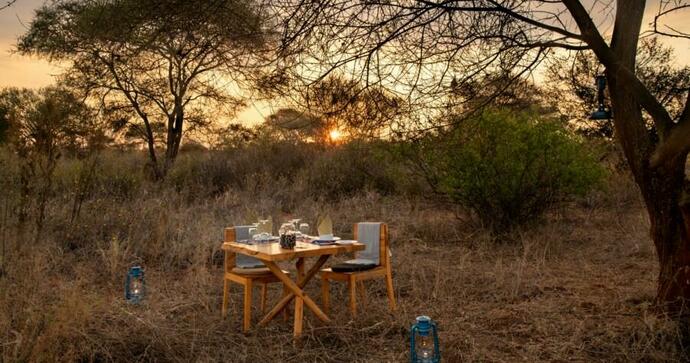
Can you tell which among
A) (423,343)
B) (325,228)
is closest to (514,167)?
(325,228)

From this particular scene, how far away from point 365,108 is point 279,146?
12268 millimetres

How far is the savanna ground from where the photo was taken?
379 cm

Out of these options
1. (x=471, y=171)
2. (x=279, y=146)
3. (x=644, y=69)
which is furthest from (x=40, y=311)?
(x=279, y=146)

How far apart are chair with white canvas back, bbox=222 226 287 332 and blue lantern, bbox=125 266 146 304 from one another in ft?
2.72

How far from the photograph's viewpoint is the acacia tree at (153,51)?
297 cm

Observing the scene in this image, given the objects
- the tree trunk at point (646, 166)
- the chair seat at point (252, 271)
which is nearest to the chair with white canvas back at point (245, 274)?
the chair seat at point (252, 271)

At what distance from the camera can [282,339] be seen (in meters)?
4.26

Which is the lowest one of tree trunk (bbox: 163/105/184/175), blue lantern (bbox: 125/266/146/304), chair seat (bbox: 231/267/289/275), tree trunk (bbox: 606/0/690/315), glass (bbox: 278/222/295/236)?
blue lantern (bbox: 125/266/146/304)

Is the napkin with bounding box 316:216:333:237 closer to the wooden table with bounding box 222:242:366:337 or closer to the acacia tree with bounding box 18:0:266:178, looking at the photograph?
the wooden table with bounding box 222:242:366:337

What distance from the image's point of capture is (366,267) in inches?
192

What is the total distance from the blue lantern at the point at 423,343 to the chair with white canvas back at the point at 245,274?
1.33m

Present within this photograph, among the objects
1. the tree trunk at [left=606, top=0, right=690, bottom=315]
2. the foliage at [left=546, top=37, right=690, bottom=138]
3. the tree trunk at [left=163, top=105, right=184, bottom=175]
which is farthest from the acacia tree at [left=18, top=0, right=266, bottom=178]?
the foliage at [left=546, top=37, right=690, bottom=138]

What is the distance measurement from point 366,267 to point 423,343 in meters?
1.23

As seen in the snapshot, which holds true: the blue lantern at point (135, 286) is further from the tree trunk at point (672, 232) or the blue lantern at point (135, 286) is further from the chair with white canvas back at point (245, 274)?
the tree trunk at point (672, 232)
